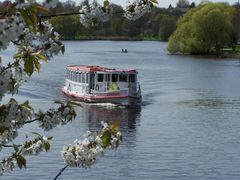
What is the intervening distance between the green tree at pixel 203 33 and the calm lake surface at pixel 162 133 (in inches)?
1590

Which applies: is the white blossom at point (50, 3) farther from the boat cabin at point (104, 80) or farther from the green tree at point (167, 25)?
the green tree at point (167, 25)

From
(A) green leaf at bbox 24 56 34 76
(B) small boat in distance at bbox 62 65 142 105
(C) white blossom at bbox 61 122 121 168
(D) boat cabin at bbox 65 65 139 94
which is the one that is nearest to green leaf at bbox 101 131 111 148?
(C) white blossom at bbox 61 122 121 168

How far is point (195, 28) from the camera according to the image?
87875mm

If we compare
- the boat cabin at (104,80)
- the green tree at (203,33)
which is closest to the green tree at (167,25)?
the green tree at (203,33)

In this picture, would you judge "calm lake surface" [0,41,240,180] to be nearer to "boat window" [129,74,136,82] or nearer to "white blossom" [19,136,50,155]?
"boat window" [129,74,136,82]

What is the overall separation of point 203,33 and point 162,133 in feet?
211

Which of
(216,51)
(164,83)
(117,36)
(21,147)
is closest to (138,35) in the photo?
(117,36)

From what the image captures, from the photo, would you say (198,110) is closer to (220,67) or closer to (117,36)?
(220,67)

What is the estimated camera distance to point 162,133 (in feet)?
84.7

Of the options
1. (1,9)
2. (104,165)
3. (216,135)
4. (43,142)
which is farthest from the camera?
(216,135)

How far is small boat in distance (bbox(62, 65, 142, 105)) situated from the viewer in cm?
3459

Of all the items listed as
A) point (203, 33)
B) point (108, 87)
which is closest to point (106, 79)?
point (108, 87)

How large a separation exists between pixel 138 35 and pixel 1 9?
170418 millimetres

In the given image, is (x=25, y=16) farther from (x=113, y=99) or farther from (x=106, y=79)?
(x=106, y=79)
